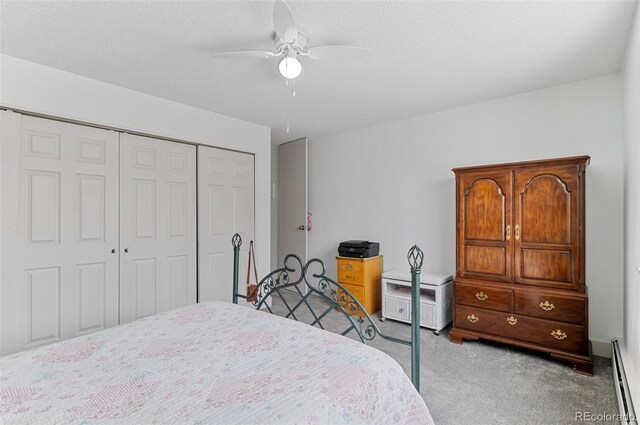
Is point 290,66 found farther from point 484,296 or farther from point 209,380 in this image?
point 484,296

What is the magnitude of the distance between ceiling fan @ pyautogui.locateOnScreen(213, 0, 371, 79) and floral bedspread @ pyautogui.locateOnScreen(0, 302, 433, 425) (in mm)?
1580

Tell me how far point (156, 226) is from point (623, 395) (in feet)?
12.4

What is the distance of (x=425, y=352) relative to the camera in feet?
9.18

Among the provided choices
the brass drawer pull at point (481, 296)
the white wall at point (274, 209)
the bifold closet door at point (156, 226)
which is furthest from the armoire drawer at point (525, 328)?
the white wall at point (274, 209)

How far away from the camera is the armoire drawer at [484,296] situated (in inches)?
109

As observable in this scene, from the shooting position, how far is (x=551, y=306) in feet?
8.41

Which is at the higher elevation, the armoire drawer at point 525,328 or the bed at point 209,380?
the bed at point 209,380

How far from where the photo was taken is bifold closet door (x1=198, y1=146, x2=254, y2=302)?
3.57 meters

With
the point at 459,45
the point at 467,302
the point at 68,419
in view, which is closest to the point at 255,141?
the point at 459,45

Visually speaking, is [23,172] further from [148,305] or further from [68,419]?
[68,419]

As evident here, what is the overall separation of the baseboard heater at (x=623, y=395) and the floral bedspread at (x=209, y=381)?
1.17 metres

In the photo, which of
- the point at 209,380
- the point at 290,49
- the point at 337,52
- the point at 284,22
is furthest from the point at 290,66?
the point at 209,380

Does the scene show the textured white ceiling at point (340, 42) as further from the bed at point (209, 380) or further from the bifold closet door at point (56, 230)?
the bed at point (209, 380)

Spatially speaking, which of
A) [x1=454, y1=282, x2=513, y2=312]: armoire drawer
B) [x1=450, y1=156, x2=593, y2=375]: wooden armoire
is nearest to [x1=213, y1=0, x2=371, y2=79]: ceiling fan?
[x1=450, y1=156, x2=593, y2=375]: wooden armoire
